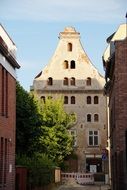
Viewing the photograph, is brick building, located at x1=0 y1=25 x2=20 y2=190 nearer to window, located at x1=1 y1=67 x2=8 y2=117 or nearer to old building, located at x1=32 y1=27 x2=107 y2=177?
window, located at x1=1 y1=67 x2=8 y2=117

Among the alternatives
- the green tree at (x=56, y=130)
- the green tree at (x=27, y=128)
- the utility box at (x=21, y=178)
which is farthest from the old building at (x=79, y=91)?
the utility box at (x=21, y=178)

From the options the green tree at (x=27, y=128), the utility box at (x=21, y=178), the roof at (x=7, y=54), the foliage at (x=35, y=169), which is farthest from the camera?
the green tree at (x=27, y=128)

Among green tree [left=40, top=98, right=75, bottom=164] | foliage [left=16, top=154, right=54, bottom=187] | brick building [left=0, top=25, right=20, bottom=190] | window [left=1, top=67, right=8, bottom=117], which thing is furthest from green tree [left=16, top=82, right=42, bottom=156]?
green tree [left=40, top=98, right=75, bottom=164]

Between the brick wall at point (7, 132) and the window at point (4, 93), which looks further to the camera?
the window at point (4, 93)

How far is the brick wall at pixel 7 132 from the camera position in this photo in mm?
26097

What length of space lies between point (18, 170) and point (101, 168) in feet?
152

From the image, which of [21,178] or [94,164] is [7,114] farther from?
[94,164]

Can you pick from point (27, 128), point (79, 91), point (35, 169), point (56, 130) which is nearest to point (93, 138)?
point (79, 91)

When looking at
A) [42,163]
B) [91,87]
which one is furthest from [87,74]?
[42,163]

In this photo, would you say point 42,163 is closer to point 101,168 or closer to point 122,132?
point 122,132

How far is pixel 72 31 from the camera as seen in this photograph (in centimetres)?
7556

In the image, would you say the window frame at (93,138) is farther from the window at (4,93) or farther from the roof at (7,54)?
the window at (4,93)

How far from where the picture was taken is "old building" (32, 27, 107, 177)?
249 ft

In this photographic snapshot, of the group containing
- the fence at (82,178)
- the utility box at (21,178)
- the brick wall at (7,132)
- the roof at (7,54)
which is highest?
the roof at (7,54)
